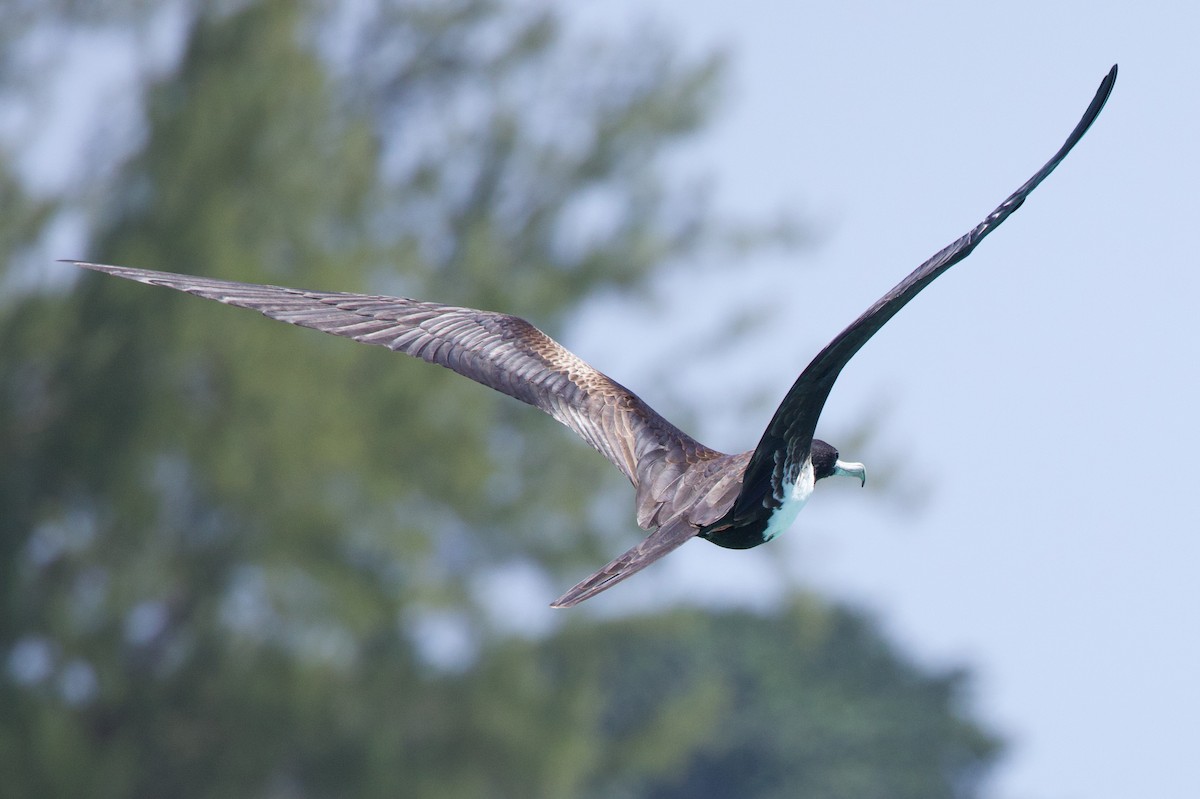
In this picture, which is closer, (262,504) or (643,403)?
(643,403)

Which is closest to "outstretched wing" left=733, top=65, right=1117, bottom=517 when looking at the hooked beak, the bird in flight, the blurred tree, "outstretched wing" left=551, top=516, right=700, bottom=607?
the bird in flight

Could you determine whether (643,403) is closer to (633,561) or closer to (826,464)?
(826,464)

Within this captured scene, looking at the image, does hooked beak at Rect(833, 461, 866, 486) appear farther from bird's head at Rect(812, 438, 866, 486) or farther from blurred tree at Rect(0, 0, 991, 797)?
blurred tree at Rect(0, 0, 991, 797)

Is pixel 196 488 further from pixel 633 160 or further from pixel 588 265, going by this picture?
pixel 633 160

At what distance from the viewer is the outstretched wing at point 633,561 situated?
17.5 feet

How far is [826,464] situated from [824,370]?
1043mm

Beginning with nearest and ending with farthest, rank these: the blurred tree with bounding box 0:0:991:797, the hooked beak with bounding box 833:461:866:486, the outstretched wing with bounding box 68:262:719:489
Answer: the hooked beak with bounding box 833:461:866:486 → the outstretched wing with bounding box 68:262:719:489 → the blurred tree with bounding box 0:0:991:797

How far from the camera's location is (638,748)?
22.2m

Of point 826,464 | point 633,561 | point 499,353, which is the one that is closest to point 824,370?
point 633,561

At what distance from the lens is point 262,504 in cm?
1808

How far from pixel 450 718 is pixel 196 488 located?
3.56 meters

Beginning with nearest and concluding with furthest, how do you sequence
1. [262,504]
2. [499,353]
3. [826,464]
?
[826,464]
[499,353]
[262,504]

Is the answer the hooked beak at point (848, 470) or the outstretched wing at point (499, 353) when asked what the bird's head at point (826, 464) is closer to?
the hooked beak at point (848, 470)

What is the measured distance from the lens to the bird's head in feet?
20.6
